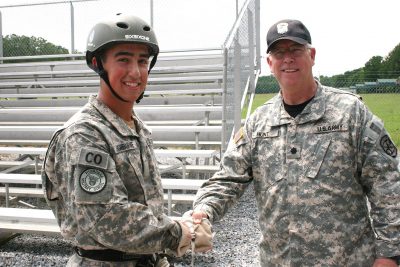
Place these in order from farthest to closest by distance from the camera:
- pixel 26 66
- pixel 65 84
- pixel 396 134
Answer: pixel 396 134 → pixel 26 66 → pixel 65 84

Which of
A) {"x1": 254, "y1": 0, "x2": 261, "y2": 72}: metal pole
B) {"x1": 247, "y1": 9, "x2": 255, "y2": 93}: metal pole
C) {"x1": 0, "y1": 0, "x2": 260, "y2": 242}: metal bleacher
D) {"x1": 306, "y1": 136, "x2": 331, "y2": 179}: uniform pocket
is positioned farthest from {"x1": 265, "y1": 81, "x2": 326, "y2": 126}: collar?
{"x1": 254, "y1": 0, "x2": 261, "y2": 72}: metal pole

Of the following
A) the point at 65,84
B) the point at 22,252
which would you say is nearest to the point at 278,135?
the point at 22,252

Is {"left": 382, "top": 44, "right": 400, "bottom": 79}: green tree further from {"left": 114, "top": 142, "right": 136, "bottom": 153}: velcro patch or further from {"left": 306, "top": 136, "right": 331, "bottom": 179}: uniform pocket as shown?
{"left": 114, "top": 142, "right": 136, "bottom": 153}: velcro patch

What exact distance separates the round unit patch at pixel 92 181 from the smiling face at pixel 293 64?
116cm

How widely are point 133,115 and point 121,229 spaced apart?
63cm

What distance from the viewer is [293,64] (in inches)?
95.0

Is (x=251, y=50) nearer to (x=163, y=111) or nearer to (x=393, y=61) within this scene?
(x=163, y=111)

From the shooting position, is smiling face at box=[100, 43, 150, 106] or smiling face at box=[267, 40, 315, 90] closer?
smiling face at box=[100, 43, 150, 106]

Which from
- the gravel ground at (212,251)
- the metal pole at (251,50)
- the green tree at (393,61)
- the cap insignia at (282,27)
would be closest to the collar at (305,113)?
the cap insignia at (282,27)

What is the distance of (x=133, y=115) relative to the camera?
219cm

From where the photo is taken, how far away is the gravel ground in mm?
4441

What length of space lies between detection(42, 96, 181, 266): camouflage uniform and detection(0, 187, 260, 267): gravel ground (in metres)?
2.60

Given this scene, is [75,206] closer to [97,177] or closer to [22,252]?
[97,177]

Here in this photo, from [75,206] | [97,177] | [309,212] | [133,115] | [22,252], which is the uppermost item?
[133,115]
